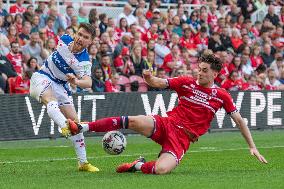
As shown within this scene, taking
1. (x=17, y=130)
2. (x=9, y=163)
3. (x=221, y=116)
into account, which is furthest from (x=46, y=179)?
(x=221, y=116)

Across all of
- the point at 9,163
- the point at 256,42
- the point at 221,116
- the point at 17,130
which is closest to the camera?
the point at 9,163

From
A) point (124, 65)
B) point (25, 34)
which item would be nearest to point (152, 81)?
point (25, 34)

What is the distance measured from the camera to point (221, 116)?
953 inches

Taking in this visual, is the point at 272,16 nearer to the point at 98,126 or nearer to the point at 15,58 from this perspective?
the point at 15,58

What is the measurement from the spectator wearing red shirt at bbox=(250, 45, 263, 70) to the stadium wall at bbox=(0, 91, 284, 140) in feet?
12.2

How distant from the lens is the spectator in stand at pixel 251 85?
26359mm

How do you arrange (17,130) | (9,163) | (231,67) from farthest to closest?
1. (231,67)
2. (17,130)
3. (9,163)

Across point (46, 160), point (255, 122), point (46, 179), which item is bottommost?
point (255, 122)

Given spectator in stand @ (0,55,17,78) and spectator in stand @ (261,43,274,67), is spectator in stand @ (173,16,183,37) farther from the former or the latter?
spectator in stand @ (0,55,17,78)

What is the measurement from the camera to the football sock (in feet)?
40.6

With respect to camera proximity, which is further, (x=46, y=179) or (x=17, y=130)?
(x=17, y=130)

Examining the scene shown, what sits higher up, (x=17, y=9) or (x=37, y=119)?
(x=17, y=9)

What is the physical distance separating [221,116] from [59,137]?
4953 mm

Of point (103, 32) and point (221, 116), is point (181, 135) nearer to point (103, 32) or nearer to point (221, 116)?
point (221, 116)
